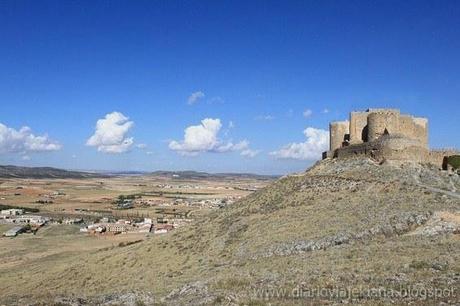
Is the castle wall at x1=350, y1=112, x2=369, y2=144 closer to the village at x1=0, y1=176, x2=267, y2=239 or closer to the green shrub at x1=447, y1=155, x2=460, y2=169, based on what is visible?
the green shrub at x1=447, y1=155, x2=460, y2=169

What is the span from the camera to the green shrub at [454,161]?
3744 centimetres

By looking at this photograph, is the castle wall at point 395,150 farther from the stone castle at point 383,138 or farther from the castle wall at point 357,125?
the castle wall at point 357,125

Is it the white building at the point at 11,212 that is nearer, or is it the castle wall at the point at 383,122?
the castle wall at the point at 383,122

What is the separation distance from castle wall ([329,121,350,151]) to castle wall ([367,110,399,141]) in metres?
3.95

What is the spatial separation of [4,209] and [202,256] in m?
131

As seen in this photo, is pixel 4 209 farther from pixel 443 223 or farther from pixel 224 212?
pixel 443 223

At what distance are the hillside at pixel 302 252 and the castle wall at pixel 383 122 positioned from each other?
3.39 m

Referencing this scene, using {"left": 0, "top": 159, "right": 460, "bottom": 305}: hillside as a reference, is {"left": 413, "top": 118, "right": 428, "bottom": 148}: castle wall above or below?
above

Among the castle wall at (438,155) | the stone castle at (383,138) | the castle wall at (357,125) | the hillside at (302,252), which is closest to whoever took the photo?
the hillside at (302,252)

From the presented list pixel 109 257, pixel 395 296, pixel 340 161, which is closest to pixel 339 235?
pixel 395 296

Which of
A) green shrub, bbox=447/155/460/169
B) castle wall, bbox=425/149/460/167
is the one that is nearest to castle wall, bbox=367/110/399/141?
castle wall, bbox=425/149/460/167

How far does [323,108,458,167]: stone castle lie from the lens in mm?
36562

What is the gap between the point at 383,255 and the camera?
20.3m

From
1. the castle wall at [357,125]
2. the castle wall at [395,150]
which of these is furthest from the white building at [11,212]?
the castle wall at [395,150]
